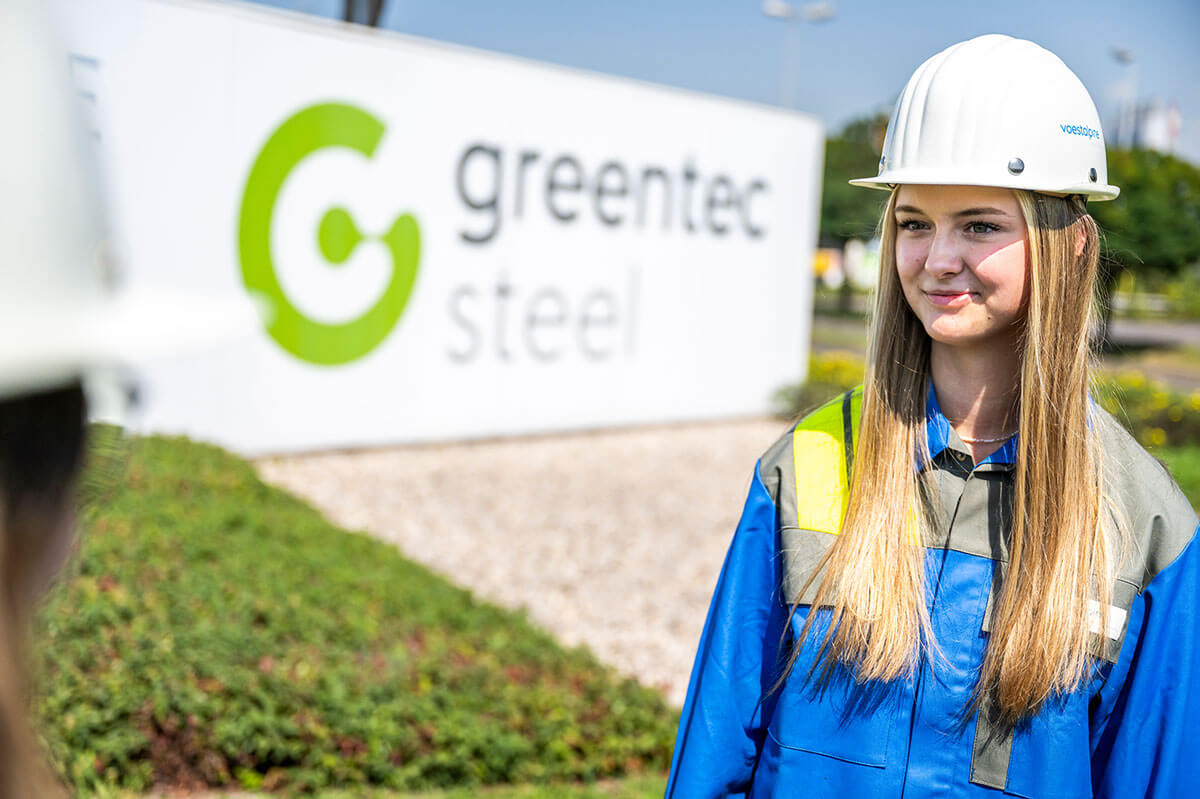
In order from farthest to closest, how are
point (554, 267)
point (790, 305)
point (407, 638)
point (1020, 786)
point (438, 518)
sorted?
point (790, 305), point (554, 267), point (438, 518), point (407, 638), point (1020, 786)

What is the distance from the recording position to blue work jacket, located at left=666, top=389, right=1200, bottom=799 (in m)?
1.58

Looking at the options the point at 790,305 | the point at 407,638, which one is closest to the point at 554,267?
the point at 790,305

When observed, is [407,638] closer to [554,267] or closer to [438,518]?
Answer: [438,518]

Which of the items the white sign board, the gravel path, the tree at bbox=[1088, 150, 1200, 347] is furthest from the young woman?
the tree at bbox=[1088, 150, 1200, 347]

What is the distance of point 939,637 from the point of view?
1.65m

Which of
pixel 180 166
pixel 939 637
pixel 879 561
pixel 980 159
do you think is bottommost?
pixel 939 637

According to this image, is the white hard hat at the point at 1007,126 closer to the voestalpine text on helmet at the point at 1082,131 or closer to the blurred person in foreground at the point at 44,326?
the voestalpine text on helmet at the point at 1082,131

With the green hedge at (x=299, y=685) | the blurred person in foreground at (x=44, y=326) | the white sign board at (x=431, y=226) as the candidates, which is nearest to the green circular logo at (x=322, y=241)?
the white sign board at (x=431, y=226)

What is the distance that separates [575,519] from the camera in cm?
852

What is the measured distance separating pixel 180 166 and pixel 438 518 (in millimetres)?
3541

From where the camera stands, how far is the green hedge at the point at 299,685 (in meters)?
3.82

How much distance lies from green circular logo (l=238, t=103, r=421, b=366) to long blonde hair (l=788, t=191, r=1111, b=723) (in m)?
8.04

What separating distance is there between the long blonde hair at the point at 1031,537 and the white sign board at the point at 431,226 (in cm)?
634

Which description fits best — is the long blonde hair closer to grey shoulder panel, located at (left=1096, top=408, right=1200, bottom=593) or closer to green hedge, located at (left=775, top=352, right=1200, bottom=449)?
grey shoulder panel, located at (left=1096, top=408, right=1200, bottom=593)
